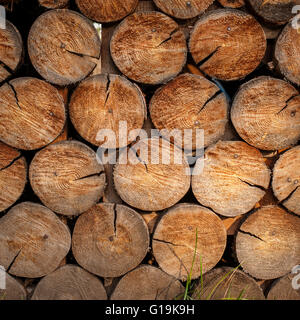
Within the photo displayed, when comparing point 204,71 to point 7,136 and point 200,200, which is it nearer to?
point 200,200

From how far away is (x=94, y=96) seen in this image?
197cm

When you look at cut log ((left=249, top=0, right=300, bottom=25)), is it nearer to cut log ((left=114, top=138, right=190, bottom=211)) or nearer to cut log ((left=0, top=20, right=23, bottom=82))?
cut log ((left=114, top=138, right=190, bottom=211))

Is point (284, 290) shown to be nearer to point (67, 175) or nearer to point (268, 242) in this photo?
point (268, 242)

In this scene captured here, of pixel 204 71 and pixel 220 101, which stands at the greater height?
pixel 204 71

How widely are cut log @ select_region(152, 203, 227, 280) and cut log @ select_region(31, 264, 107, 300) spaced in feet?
1.38

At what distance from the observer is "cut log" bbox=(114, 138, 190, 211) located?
6.60 ft

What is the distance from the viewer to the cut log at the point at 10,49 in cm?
196

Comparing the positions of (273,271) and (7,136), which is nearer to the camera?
(7,136)

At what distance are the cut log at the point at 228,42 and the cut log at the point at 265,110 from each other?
0.13 metres

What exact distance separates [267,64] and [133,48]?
2.65 feet

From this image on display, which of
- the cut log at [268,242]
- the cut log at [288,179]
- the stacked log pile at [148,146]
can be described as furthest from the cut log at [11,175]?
the cut log at [288,179]

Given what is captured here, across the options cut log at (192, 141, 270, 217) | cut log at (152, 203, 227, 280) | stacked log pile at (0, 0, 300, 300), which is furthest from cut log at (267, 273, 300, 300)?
cut log at (192, 141, 270, 217)

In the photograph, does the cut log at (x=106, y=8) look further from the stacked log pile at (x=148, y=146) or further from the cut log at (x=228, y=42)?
the cut log at (x=228, y=42)
